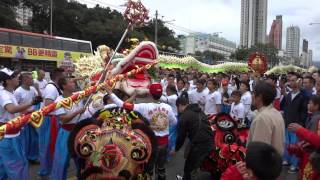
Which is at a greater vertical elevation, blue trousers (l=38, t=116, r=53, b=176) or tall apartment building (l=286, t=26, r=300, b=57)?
tall apartment building (l=286, t=26, r=300, b=57)

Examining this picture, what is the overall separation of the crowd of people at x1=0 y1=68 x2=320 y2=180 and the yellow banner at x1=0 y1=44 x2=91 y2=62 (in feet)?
58.8

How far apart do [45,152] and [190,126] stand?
8.67 ft

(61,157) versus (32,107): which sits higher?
(32,107)

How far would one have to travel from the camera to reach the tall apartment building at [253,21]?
10662 cm

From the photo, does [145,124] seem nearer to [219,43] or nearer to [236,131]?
[236,131]

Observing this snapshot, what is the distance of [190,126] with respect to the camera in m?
5.49

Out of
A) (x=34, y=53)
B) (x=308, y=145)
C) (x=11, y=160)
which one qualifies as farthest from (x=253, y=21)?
(x=308, y=145)

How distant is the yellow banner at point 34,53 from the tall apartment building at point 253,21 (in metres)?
79.8

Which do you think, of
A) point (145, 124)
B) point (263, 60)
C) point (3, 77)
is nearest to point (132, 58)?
point (3, 77)

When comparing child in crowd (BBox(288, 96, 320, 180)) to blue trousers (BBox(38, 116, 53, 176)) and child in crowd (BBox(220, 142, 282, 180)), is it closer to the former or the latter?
child in crowd (BBox(220, 142, 282, 180))

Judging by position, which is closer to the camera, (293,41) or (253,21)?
(253,21)

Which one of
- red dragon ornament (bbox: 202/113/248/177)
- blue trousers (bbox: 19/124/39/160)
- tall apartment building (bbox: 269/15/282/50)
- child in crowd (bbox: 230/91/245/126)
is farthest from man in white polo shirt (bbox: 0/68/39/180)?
tall apartment building (bbox: 269/15/282/50)

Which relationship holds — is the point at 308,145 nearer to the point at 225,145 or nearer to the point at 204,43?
the point at 225,145

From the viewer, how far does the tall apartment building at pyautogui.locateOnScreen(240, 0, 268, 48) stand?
107 metres
